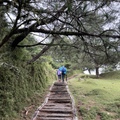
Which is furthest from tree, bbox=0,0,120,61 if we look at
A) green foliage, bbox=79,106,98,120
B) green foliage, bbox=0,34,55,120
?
green foliage, bbox=79,106,98,120

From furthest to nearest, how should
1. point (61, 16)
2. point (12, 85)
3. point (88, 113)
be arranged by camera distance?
point (88, 113), point (12, 85), point (61, 16)

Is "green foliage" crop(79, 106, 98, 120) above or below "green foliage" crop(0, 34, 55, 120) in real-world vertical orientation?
below

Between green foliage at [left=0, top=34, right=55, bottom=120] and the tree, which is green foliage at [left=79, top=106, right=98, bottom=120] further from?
the tree

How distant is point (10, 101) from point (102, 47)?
336 cm

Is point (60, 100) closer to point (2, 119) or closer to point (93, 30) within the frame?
point (2, 119)

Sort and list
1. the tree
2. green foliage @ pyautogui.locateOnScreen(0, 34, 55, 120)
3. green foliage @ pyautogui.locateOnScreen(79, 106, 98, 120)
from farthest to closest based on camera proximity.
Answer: green foliage @ pyautogui.locateOnScreen(79, 106, 98, 120), green foliage @ pyautogui.locateOnScreen(0, 34, 55, 120), the tree

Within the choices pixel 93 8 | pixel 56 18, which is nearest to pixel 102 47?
pixel 93 8

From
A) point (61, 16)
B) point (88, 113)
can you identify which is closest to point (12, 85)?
point (88, 113)

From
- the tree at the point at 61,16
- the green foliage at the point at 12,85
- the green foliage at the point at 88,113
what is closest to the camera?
the tree at the point at 61,16

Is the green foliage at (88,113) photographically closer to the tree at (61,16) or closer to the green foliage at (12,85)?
the green foliage at (12,85)

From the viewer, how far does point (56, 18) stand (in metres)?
4.54

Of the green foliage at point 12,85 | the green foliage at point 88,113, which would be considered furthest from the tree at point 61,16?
the green foliage at point 88,113

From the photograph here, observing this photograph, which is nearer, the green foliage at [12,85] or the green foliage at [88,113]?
the green foliage at [12,85]

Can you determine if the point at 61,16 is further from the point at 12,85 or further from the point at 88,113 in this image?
the point at 88,113
